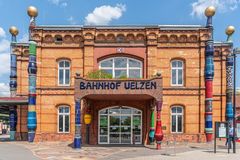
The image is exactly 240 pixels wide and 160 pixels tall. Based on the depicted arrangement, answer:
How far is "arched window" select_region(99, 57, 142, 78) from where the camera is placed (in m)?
25.4

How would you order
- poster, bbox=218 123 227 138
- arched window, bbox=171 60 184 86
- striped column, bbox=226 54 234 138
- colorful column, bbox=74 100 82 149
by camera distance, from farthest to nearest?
striped column, bbox=226 54 234 138 < arched window, bbox=171 60 184 86 < colorful column, bbox=74 100 82 149 < poster, bbox=218 123 227 138

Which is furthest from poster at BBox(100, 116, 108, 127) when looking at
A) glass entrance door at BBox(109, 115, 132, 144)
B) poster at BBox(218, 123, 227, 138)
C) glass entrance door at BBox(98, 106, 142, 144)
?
poster at BBox(218, 123, 227, 138)

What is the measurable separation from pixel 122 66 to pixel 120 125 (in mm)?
4544

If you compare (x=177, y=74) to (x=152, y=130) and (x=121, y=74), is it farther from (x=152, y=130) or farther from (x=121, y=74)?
(x=152, y=130)

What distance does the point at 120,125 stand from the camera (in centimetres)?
2514

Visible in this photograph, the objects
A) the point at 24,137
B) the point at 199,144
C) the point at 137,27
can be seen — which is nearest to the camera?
the point at 199,144

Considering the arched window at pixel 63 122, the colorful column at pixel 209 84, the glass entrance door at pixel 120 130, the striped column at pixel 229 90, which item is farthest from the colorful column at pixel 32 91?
the striped column at pixel 229 90

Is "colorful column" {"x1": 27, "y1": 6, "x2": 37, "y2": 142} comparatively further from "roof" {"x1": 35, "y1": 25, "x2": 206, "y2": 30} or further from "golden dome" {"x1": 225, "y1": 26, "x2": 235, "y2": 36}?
"golden dome" {"x1": 225, "y1": 26, "x2": 235, "y2": 36}

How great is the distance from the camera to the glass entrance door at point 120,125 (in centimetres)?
2511

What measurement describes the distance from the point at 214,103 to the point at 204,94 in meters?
2.00

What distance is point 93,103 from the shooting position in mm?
25109

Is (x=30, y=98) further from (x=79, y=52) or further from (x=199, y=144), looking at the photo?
(x=199, y=144)

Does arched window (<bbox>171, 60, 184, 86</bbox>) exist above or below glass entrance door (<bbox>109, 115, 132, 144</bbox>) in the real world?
above

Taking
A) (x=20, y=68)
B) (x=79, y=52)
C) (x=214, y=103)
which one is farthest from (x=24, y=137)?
(x=214, y=103)
